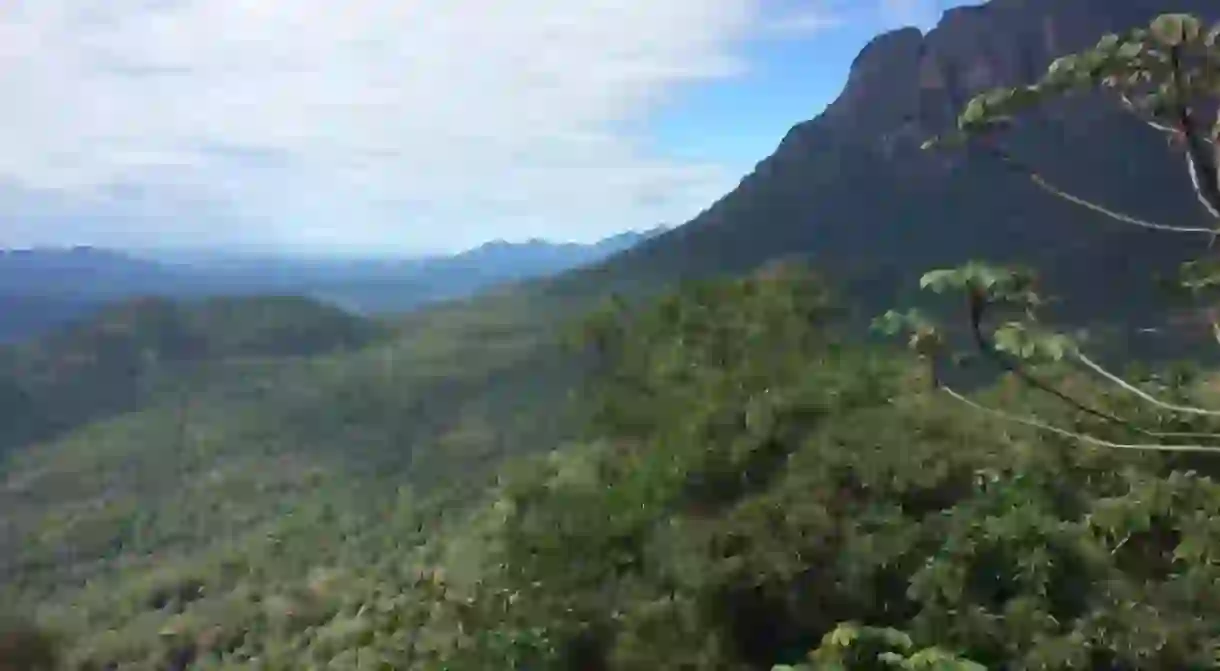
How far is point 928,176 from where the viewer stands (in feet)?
356

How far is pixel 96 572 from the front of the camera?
6588cm

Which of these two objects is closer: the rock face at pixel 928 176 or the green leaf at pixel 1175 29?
the green leaf at pixel 1175 29

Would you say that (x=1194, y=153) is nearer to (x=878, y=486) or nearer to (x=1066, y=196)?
(x=1066, y=196)

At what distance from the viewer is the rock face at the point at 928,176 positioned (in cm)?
9006

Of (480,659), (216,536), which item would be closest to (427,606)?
(480,659)

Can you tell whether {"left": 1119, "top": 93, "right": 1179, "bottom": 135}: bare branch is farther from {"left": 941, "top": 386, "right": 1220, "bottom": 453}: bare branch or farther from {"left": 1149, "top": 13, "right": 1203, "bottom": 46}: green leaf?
{"left": 941, "top": 386, "right": 1220, "bottom": 453}: bare branch

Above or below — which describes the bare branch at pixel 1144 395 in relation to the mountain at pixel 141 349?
above

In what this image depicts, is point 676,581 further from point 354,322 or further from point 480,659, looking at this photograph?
point 354,322

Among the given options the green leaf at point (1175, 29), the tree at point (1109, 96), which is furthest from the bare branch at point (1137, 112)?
the green leaf at point (1175, 29)

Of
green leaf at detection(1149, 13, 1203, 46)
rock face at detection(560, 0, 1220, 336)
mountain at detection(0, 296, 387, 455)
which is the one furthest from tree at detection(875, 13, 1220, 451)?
mountain at detection(0, 296, 387, 455)

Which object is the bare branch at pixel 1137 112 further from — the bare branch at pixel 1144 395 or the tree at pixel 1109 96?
the bare branch at pixel 1144 395

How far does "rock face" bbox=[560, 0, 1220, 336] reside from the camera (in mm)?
90062

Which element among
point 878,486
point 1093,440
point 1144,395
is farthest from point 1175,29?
point 878,486

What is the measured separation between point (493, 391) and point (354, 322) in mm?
67785
